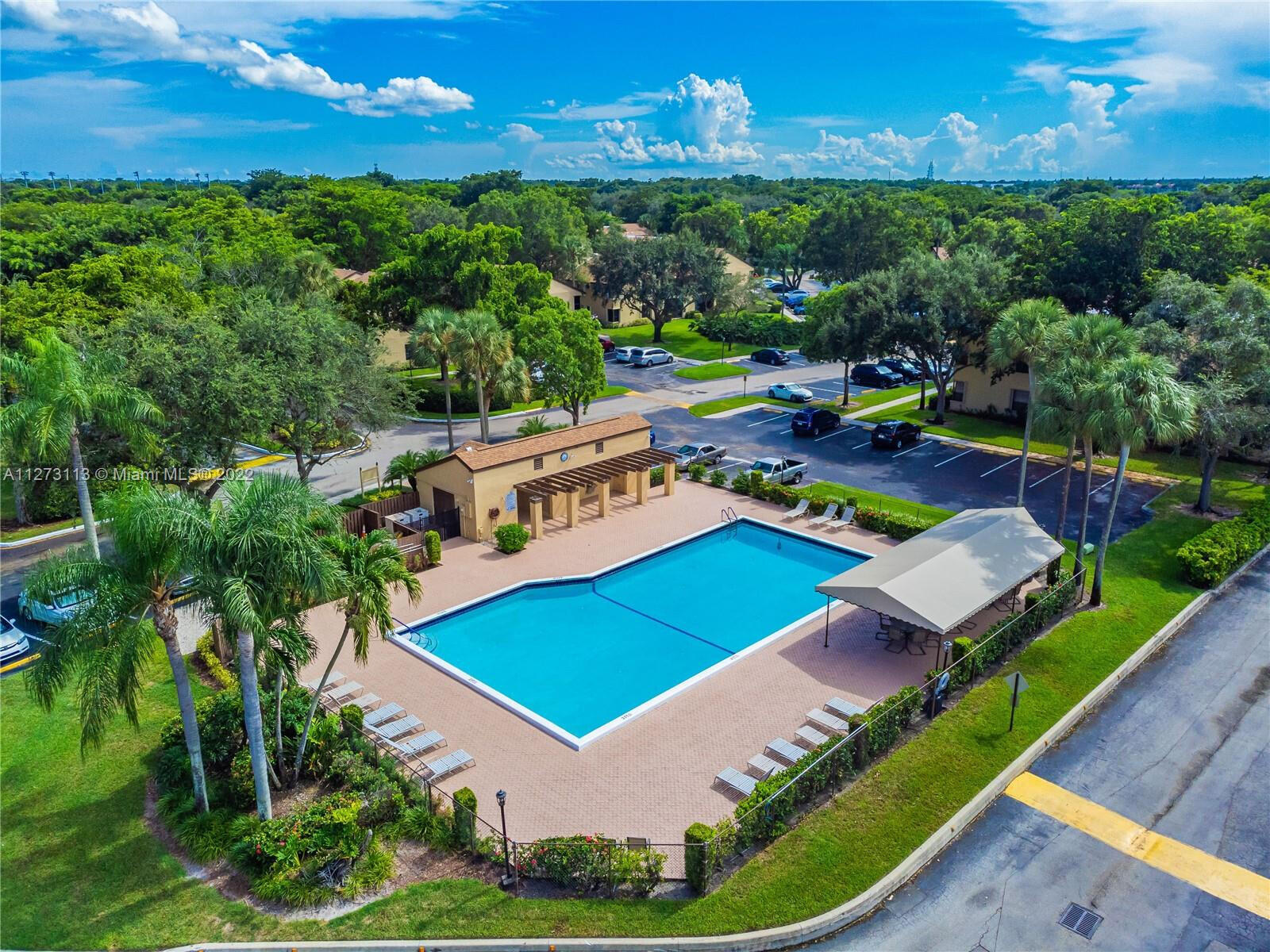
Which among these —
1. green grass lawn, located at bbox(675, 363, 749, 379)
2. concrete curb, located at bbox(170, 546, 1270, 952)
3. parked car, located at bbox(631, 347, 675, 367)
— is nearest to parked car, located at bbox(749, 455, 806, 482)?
concrete curb, located at bbox(170, 546, 1270, 952)

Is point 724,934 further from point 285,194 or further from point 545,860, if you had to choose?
point 285,194

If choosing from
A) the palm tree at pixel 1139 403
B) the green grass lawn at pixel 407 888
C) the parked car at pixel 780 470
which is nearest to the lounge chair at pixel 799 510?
the parked car at pixel 780 470

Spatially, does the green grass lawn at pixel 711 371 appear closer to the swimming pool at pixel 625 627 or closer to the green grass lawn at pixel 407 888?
the swimming pool at pixel 625 627

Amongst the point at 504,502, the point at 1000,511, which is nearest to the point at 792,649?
the point at 1000,511

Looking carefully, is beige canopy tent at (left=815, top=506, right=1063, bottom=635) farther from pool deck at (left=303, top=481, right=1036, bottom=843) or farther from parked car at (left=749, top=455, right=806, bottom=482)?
parked car at (left=749, top=455, right=806, bottom=482)

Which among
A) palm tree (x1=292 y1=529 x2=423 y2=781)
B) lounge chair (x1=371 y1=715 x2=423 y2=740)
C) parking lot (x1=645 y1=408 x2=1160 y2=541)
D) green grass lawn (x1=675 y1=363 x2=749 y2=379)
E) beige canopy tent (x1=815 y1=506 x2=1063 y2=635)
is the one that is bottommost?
lounge chair (x1=371 y1=715 x2=423 y2=740)
